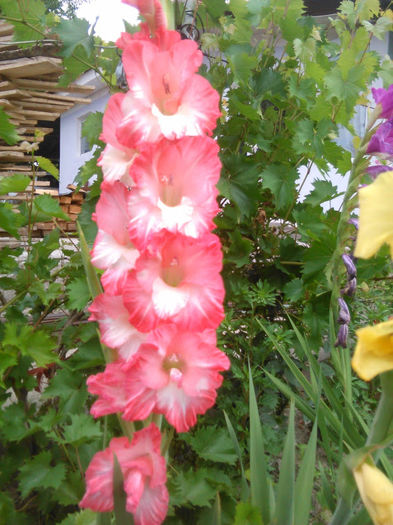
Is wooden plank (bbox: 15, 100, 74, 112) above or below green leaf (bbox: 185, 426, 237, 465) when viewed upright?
above

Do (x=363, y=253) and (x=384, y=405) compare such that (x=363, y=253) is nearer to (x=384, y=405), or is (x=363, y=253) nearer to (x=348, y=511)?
(x=384, y=405)

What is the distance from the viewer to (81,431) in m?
0.75

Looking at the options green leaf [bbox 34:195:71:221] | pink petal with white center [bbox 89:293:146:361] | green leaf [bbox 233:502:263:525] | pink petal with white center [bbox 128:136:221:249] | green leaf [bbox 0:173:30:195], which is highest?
pink petal with white center [bbox 128:136:221:249]

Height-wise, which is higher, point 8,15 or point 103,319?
point 8,15

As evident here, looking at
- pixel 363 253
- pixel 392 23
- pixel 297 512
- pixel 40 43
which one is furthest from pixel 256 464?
pixel 392 23

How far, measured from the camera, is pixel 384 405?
427 millimetres

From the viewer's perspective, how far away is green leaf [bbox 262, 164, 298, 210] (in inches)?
53.6

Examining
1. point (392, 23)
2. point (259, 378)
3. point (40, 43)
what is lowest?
point (259, 378)

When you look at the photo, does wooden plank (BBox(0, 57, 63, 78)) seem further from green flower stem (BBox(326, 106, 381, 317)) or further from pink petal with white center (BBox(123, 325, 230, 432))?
pink petal with white center (BBox(123, 325, 230, 432))

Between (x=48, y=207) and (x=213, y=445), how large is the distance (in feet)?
2.63

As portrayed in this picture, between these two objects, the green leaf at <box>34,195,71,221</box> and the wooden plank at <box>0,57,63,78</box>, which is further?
the wooden plank at <box>0,57,63,78</box>

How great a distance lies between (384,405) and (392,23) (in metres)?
1.57

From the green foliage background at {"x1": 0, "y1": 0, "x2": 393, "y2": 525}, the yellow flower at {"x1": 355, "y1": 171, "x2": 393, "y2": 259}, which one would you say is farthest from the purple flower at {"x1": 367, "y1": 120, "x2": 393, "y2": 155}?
the yellow flower at {"x1": 355, "y1": 171, "x2": 393, "y2": 259}

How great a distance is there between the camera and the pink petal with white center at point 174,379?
1.51ft
